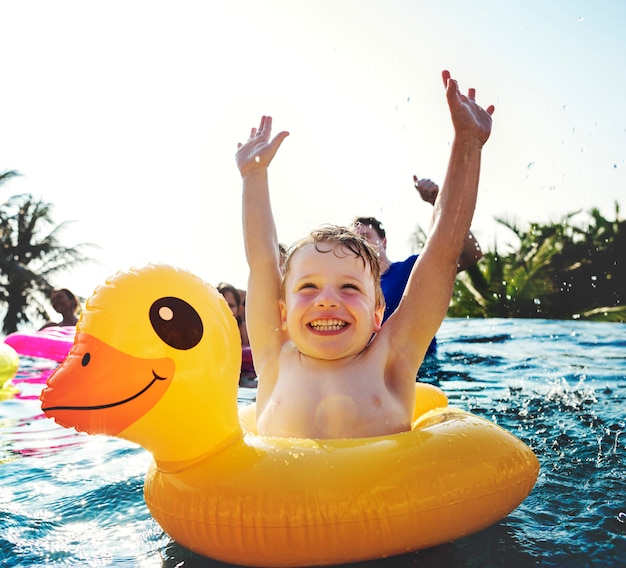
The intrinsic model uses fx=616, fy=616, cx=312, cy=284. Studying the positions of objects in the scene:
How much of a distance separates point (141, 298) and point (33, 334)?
25.3 feet

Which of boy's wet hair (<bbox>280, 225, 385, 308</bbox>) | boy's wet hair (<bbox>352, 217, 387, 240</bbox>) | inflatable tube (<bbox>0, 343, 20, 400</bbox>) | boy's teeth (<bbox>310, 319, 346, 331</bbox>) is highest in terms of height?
boy's wet hair (<bbox>352, 217, 387, 240</bbox>)

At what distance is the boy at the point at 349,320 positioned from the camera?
88.2 inches

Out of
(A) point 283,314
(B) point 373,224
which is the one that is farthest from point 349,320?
(B) point 373,224

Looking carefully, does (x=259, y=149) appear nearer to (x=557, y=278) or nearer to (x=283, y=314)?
(x=283, y=314)

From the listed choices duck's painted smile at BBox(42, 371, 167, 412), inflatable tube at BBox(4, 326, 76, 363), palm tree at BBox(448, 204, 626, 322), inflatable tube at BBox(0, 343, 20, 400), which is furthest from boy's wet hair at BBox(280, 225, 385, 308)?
palm tree at BBox(448, 204, 626, 322)

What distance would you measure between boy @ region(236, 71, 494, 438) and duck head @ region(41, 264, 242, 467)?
0.37 meters

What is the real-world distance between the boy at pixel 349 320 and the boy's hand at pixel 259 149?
0.38m

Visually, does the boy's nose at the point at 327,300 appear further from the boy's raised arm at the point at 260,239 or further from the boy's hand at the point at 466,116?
the boy's hand at the point at 466,116

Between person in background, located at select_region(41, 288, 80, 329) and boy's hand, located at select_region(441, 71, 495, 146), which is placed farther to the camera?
person in background, located at select_region(41, 288, 80, 329)

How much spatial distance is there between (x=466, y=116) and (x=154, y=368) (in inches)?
60.0

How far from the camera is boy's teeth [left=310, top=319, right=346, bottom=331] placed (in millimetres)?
2252

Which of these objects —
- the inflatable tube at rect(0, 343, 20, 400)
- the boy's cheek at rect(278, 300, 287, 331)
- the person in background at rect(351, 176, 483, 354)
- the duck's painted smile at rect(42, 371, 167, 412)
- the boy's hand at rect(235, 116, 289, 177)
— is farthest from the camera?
the inflatable tube at rect(0, 343, 20, 400)

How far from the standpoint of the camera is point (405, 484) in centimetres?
183

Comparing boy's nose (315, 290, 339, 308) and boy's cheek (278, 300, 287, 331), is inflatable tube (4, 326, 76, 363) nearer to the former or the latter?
boy's cheek (278, 300, 287, 331)
